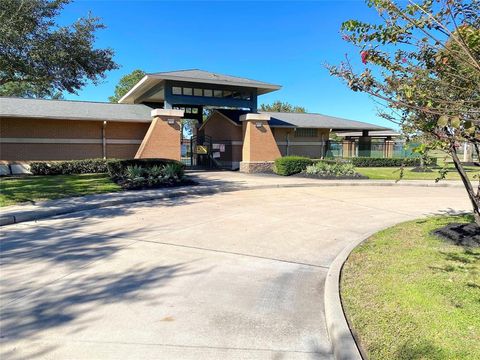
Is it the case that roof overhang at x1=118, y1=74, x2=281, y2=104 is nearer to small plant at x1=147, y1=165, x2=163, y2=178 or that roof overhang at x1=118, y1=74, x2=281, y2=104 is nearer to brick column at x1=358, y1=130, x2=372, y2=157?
small plant at x1=147, y1=165, x2=163, y2=178

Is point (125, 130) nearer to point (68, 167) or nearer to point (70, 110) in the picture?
point (70, 110)

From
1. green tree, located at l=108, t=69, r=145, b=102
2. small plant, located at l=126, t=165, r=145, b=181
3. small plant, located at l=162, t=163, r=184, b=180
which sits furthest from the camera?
green tree, located at l=108, t=69, r=145, b=102

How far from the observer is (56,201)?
1116 centimetres

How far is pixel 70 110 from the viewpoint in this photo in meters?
23.1

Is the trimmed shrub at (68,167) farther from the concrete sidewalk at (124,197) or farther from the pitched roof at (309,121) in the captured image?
the pitched roof at (309,121)

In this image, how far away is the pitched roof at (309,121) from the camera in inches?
1078

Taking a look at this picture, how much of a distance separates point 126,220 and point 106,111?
17.0 m

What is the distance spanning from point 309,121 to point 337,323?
28640 millimetres

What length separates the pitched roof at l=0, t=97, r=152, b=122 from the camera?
20984 mm

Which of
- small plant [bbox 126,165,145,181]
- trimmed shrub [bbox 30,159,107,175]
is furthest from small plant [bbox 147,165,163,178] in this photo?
trimmed shrub [bbox 30,159,107,175]

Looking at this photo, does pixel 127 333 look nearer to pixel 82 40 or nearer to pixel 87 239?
pixel 87 239

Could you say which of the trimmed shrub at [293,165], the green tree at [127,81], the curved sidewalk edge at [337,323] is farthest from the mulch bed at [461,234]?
the green tree at [127,81]

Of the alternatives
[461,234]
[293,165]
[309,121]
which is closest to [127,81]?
[309,121]

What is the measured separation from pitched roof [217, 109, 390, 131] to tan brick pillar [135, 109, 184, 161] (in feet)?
16.8
